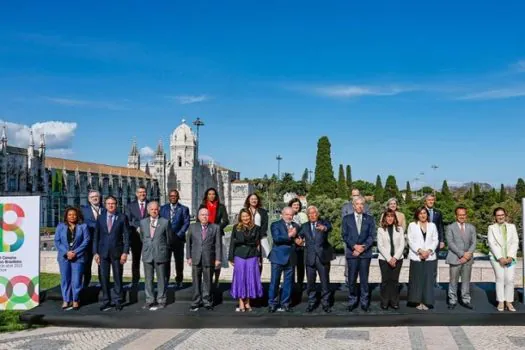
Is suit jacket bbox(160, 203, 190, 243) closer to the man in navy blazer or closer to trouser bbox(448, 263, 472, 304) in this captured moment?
the man in navy blazer

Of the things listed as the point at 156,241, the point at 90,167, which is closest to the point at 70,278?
the point at 156,241

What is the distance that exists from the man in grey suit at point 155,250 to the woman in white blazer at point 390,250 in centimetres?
329

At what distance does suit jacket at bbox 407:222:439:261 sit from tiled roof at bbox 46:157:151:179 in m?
64.1

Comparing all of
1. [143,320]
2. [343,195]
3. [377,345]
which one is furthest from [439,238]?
[343,195]

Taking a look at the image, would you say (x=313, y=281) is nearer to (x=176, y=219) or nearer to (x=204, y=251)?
(x=204, y=251)

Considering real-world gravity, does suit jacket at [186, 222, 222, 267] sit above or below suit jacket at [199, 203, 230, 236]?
below

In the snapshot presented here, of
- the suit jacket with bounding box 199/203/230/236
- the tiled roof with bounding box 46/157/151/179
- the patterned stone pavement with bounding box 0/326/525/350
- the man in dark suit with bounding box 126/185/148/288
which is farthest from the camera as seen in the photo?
the tiled roof with bounding box 46/157/151/179

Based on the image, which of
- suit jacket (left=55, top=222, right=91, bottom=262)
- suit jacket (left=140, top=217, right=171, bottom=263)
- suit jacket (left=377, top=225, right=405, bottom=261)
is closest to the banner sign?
suit jacket (left=55, top=222, right=91, bottom=262)

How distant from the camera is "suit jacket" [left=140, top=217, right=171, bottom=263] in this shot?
8508mm

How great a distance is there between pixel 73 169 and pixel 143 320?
220ft

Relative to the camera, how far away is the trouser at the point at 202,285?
846 cm

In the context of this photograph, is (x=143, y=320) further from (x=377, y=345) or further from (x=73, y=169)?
(x=73, y=169)

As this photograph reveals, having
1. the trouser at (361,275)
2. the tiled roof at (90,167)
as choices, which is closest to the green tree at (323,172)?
the tiled roof at (90,167)

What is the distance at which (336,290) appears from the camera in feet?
30.4
